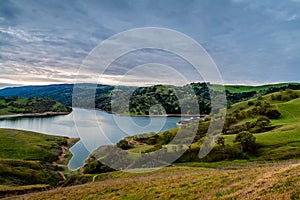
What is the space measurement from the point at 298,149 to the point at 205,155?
834 inches

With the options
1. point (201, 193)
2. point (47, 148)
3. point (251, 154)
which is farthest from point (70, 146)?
point (201, 193)

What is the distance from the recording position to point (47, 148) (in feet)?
326

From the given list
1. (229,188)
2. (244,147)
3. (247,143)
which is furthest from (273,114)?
(229,188)

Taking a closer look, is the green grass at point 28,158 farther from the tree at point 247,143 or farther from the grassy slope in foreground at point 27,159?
the tree at point 247,143

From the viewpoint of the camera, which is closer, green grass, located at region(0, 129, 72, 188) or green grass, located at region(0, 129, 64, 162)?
green grass, located at region(0, 129, 72, 188)

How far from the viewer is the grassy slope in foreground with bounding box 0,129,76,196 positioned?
189 ft

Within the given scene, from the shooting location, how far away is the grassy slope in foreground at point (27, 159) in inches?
2263

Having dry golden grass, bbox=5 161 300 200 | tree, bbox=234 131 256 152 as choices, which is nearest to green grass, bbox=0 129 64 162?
tree, bbox=234 131 256 152

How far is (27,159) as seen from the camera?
84188 millimetres

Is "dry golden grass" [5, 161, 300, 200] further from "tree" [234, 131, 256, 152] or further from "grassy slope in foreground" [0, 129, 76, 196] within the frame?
"tree" [234, 131, 256, 152]

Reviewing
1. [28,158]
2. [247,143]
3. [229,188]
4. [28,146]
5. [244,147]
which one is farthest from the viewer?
[28,146]

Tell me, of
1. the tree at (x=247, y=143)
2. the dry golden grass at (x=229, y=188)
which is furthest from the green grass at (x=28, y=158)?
the tree at (x=247, y=143)

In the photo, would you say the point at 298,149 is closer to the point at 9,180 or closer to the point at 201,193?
the point at 201,193

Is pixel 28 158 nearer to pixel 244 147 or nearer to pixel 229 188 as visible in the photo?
pixel 244 147
